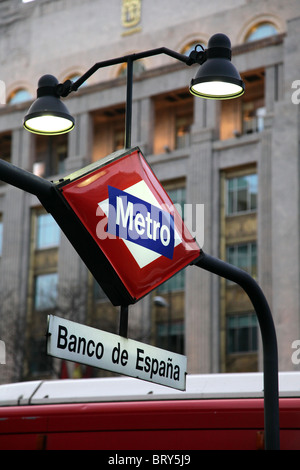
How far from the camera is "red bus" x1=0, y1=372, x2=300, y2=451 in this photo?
1103 cm

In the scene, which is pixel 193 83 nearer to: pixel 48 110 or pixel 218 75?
pixel 218 75

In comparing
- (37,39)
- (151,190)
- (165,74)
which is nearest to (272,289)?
(165,74)

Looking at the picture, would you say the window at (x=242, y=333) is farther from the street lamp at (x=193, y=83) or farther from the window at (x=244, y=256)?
the street lamp at (x=193, y=83)

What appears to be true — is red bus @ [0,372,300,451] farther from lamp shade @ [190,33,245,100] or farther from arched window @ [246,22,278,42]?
arched window @ [246,22,278,42]

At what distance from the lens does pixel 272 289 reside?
148 ft

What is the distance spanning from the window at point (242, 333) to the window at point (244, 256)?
237 cm

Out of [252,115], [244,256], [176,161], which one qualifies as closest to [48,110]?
[244,256]

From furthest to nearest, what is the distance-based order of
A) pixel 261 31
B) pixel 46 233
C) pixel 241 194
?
Answer: pixel 46 233
pixel 261 31
pixel 241 194

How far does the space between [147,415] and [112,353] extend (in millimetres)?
4762

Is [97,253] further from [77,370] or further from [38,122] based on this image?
[77,370]

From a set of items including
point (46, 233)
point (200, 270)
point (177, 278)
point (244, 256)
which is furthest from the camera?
point (46, 233)

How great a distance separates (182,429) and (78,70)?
1995 inches

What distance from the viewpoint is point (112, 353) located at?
711 cm
